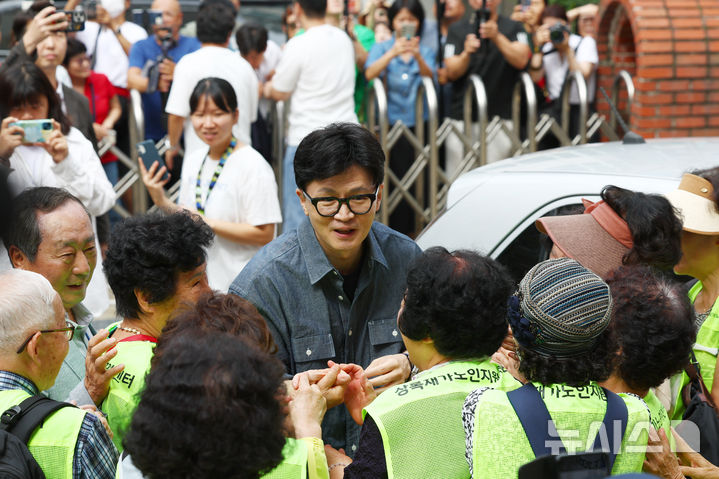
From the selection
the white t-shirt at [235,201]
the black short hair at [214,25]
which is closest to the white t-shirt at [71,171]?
the white t-shirt at [235,201]

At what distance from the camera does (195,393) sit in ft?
6.36

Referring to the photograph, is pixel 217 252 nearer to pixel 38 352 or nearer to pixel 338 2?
pixel 38 352

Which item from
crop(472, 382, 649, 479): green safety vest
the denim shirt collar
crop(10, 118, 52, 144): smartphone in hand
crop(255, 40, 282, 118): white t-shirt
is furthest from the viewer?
crop(255, 40, 282, 118): white t-shirt

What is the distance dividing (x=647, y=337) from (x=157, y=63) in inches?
236

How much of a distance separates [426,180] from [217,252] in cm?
392

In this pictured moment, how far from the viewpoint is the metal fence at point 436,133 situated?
7.92m

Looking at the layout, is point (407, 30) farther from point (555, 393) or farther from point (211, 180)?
point (555, 393)

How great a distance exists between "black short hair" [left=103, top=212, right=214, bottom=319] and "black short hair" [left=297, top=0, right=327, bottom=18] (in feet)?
14.0

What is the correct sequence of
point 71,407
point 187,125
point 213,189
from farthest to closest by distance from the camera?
point 187,125, point 213,189, point 71,407

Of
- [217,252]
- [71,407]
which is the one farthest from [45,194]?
[217,252]

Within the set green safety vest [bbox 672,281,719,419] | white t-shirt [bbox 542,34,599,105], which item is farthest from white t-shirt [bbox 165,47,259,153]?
green safety vest [bbox 672,281,719,419]

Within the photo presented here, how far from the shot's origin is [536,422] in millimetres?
2209

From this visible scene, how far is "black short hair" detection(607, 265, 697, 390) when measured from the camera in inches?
103

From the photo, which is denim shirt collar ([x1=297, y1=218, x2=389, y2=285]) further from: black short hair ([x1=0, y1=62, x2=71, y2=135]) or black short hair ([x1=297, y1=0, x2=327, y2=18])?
black short hair ([x1=297, y1=0, x2=327, y2=18])
